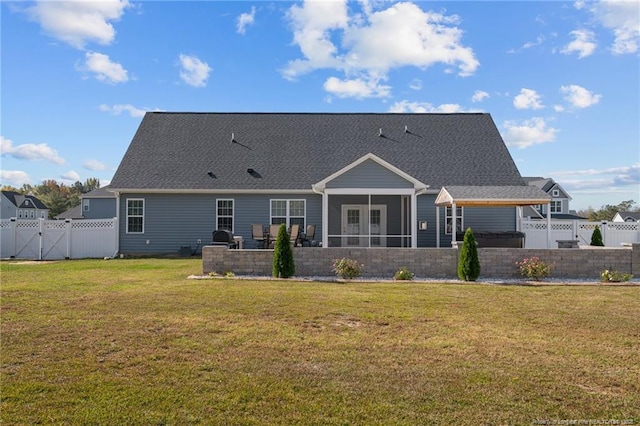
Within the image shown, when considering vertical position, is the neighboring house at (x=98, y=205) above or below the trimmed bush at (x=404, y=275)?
above

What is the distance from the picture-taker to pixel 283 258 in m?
11.3

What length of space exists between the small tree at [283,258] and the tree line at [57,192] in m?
66.2

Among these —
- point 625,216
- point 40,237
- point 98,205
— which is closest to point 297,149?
point 40,237

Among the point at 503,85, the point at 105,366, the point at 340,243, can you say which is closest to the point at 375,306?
the point at 105,366

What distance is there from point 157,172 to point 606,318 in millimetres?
17618

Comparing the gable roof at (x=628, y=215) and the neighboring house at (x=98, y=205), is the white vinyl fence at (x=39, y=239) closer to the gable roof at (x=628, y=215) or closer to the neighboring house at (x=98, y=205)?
the neighboring house at (x=98, y=205)

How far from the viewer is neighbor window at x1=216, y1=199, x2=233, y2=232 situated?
18.6 m

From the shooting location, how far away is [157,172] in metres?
19.2

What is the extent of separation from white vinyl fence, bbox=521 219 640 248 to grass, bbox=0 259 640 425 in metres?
11.8

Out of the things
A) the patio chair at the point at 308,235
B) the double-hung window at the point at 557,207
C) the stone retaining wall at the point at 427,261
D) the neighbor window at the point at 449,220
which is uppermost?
the double-hung window at the point at 557,207

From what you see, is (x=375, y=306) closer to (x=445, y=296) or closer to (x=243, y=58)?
(x=445, y=296)

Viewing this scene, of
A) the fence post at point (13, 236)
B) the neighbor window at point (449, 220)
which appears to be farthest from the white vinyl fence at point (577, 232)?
the fence post at point (13, 236)

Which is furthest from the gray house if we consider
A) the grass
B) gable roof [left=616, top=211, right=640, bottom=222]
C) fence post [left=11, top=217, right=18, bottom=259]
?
gable roof [left=616, top=211, right=640, bottom=222]

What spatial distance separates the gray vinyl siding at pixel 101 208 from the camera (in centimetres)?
3947
